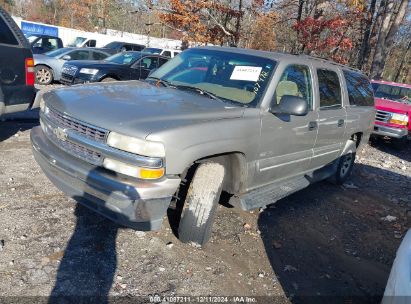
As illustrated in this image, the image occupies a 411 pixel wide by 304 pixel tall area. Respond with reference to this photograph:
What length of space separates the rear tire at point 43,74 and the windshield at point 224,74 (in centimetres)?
922

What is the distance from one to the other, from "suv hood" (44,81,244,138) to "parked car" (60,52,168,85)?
7087 millimetres

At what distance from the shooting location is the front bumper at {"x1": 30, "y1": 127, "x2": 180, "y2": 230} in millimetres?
2922

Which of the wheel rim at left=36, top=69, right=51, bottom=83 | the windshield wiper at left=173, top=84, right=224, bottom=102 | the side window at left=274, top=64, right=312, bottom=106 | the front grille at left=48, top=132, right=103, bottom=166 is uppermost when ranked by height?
the side window at left=274, top=64, right=312, bottom=106

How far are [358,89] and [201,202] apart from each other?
3.91 metres

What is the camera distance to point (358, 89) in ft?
20.2

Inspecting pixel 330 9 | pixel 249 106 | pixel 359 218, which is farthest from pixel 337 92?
pixel 330 9

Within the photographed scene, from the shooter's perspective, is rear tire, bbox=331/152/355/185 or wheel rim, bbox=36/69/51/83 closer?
rear tire, bbox=331/152/355/185

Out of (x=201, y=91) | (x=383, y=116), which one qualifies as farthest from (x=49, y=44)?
(x=201, y=91)

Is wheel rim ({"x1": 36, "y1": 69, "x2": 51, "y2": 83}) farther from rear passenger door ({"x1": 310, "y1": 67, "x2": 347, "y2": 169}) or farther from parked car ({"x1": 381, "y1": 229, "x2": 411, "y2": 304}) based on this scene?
parked car ({"x1": 381, "y1": 229, "x2": 411, "y2": 304})

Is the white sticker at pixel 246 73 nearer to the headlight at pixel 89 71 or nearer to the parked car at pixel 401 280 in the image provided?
the parked car at pixel 401 280

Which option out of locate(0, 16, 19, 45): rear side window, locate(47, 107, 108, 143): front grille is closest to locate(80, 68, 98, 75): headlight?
locate(0, 16, 19, 45): rear side window

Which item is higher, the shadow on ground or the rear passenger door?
the rear passenger door

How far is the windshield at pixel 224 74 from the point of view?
396 cm

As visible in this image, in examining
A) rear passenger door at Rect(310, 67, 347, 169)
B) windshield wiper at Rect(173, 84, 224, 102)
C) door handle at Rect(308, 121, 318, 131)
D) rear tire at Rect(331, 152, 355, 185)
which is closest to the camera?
windshield wiper at Rect(173, 84, 224, 102)
